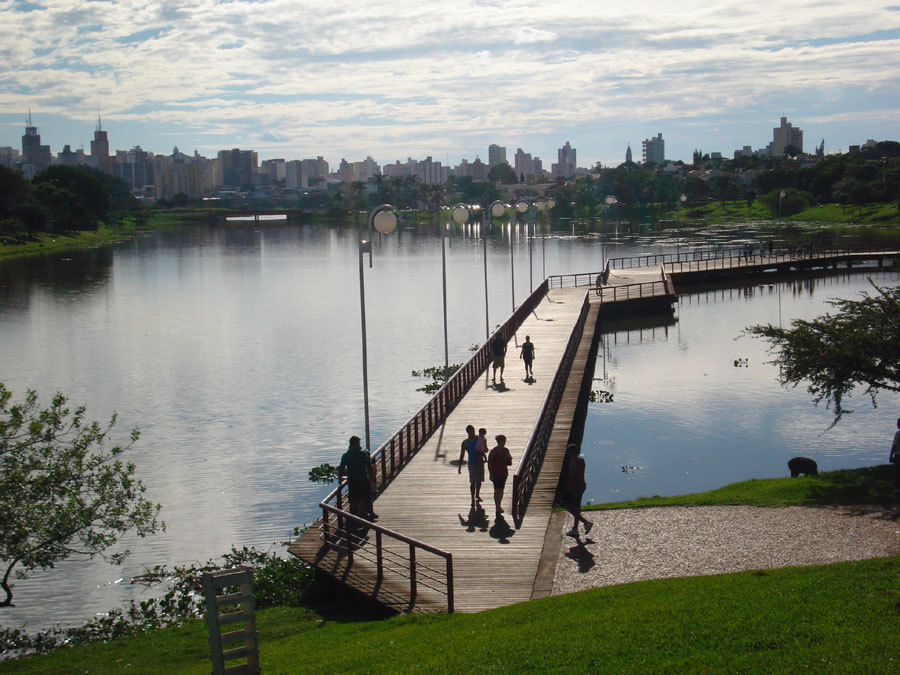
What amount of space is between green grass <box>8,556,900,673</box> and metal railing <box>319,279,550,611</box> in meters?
1.26

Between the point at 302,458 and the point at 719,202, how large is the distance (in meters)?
180

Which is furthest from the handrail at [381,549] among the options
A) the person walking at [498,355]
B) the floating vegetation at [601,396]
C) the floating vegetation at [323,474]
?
the floating vegetation at [601,396]

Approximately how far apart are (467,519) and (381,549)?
9.34 ft

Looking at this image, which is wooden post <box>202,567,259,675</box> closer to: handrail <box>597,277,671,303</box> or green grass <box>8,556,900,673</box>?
green grass <box>8,556,900,673</box>

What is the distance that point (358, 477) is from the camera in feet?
51.2

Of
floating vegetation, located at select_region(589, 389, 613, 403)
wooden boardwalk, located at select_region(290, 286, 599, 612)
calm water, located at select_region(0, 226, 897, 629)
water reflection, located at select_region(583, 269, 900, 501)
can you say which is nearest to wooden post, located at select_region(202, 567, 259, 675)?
wooden boardwalk, located at select_region(290, 286, 599, 612)

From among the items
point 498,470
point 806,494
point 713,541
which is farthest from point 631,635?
point 806,494

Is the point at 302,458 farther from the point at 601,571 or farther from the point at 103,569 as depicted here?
the point at 601,571

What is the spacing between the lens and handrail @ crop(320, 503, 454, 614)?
41.7 feet

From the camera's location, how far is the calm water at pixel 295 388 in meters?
23.0

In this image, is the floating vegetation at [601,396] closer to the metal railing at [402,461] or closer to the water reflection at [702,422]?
the water reflection at [702,422]

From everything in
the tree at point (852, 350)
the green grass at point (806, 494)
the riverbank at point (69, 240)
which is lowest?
the green grass at point (806, 494)

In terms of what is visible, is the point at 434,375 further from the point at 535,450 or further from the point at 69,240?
the point at 69,240

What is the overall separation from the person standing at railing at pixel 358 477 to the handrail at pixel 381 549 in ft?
0.96
